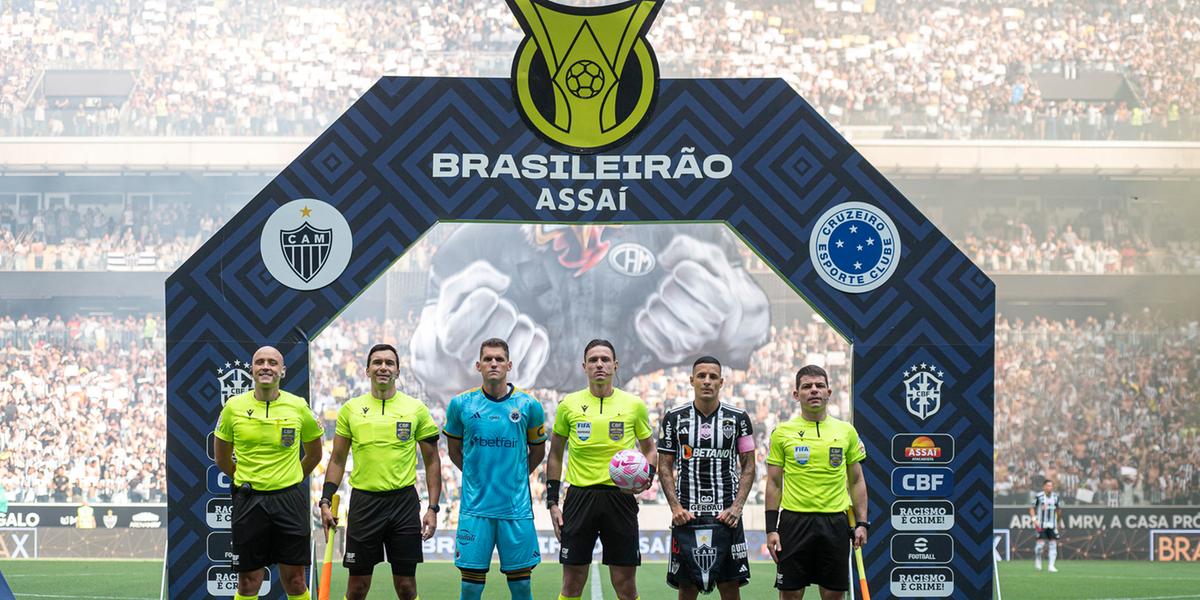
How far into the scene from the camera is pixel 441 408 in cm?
2311

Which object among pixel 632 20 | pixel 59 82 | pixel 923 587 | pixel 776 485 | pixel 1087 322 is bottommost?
pixel 923 587

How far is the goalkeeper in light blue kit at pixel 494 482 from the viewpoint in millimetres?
8039

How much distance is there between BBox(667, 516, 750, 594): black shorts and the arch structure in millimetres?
1422

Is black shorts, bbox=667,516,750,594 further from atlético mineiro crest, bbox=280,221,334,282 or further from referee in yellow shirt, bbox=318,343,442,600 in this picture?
atlético mineiro crest, bbox=280,221,334,282

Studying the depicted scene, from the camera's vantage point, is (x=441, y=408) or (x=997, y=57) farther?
(x=997, y=57)

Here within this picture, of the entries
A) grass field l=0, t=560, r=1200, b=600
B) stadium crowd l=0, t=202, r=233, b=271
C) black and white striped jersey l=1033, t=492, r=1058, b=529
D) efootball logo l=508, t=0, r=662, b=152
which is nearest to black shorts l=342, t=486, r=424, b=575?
efootball logo l=508, t=0, r=662, b=152

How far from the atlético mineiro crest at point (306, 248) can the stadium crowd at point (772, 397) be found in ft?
45.0

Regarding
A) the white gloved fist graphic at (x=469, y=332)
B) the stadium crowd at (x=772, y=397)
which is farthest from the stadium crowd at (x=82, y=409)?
the white gloved fist graphic at (x=469, y=332)

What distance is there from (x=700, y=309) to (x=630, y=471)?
1617cm

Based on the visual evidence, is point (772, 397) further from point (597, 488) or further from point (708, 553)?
point (708, 553)

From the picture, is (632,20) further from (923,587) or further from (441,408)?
(441,408)

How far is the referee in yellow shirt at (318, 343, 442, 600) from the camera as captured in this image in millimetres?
8148

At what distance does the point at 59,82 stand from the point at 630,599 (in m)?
22.3

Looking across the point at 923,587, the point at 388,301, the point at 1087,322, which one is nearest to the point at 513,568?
the point at 923,587
